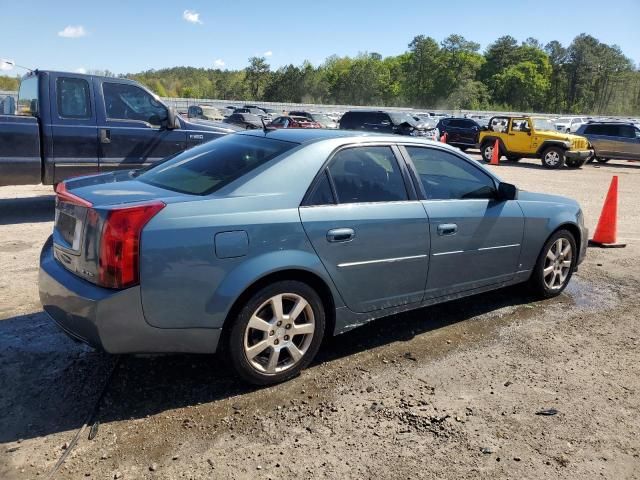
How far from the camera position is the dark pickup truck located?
285 inches

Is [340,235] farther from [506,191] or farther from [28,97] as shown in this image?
[28,97]

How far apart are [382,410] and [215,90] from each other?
110 meters

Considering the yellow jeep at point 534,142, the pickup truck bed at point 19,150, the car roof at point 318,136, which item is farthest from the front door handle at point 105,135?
the yellow jeep at point 534,142

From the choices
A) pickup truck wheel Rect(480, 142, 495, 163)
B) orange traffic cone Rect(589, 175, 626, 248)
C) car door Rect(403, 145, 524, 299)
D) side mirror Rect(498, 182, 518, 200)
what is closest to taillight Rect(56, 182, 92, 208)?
car door Rect(403, 145, 524, 299)

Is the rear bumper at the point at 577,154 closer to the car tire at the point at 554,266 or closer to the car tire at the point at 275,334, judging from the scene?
the car tire at the point at 554,266

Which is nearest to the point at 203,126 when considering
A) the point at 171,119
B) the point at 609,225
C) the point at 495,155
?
the point at 171,119

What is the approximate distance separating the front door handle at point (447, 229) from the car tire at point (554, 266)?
4.42 ft

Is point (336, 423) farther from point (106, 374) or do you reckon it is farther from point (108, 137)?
point (108, 137)

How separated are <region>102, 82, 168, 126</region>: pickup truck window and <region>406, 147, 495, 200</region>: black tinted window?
523 centimetres

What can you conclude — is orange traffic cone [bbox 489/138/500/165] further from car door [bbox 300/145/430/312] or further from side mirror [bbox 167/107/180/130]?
car door [bbox 300/145/430/312]

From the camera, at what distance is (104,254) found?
2770 mm

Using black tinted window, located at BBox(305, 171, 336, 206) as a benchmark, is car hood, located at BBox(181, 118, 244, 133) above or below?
above

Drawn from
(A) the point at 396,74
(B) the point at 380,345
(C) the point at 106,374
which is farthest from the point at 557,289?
(A) the point at 396,74

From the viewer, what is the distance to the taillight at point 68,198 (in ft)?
9.85
